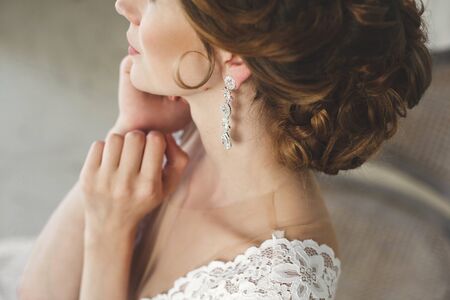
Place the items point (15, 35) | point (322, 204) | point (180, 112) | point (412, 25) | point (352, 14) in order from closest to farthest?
point (352, 14), point (412, 25), point (322, 204), point (180, 112), point (15, 35)

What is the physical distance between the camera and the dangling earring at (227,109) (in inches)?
43.3

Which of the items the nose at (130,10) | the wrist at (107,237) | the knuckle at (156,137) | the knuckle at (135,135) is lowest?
the wrist at (107,237)

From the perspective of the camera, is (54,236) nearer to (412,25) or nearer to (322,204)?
(322,204)

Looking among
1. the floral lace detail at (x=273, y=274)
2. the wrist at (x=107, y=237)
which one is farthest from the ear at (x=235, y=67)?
the wrist at (x=107, y=237)

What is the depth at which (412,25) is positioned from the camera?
3.49 ft

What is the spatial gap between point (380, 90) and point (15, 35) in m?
2.44

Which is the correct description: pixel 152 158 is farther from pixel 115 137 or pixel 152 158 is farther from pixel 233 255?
pixel 233 255

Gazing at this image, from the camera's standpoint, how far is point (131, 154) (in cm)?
124

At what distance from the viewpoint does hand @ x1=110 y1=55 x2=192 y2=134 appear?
4.38ft

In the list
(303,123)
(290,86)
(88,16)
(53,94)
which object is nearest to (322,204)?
(303,123)

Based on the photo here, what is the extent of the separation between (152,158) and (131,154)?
0.13 feet

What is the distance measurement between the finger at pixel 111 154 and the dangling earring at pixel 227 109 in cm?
21

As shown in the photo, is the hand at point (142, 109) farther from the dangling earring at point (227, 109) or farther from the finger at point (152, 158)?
the dangling earring at point (227, 109)

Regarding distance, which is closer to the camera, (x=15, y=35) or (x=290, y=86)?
(x=290, y=86)
